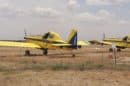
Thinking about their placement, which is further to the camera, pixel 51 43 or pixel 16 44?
pixel 16 44

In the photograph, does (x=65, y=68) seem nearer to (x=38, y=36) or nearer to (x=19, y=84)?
(x=19, y=84)

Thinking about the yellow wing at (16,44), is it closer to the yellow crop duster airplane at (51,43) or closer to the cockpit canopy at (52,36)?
the yellow crop duster airplane at (51,43)

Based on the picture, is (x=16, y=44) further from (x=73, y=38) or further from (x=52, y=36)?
(x=73, y=38)

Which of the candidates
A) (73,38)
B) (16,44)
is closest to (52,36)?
(73,38)

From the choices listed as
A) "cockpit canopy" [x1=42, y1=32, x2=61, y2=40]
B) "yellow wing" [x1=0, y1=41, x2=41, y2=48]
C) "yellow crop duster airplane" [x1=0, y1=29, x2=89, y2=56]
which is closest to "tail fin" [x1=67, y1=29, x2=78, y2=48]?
"yellow crop duster airplane" [x1=0, y1=29, x2=89, y2=56]

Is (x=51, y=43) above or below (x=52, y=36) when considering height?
below

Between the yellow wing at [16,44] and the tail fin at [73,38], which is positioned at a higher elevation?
the tail fin at [73,38]

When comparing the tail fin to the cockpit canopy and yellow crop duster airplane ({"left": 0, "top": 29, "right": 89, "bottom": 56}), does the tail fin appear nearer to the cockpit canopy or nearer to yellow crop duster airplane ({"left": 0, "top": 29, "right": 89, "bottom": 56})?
yellow crop duster airplane ({"left": 0, "top": 29, "right": 89, "bottom": 56})

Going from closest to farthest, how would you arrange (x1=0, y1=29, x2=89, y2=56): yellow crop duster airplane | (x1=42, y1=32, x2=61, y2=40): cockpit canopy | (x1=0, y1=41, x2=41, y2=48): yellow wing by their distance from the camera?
(x1=0, y1=29, x2=89, y2=56): yellow crop duster airplane
(x1=0, y1=41, x2=41, y2=48): yellow wing
(x1=42, y1=32, x2=61, y2=40): cockpit canopy

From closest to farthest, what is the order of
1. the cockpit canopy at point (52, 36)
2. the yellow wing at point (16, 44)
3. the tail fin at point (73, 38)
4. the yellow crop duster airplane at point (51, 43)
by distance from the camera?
the yellow crop duster airplane at point (51, 43), the tail fin at point (73, 38), the yellow wing at point (16, 44), the cockpit canopy at point (52, 36)

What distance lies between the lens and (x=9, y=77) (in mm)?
16797

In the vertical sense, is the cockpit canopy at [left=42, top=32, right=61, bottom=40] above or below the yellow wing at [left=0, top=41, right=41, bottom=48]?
above

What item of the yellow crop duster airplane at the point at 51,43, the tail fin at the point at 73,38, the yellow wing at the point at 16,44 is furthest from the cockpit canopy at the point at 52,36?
the yellow wing at the point at 16,44

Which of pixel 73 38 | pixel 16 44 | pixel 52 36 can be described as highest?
pixel 52 36
